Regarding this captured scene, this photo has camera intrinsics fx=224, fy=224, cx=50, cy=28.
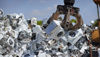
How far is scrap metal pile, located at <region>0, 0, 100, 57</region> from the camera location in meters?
12.2

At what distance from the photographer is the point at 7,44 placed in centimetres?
1295

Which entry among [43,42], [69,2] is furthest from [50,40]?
[69,2]

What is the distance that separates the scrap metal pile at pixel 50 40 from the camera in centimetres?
1220

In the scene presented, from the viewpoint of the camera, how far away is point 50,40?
500 inches

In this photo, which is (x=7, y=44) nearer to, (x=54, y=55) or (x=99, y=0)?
(x=54, y=55)

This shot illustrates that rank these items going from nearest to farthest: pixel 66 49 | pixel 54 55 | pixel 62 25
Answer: pixel 54 55 < pixel 66 49 < pixel 62 25

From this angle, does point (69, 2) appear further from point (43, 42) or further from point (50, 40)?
point (43, 42)

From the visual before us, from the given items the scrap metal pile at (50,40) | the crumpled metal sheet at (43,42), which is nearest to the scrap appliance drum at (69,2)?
the scrap metal pile at (50,40)

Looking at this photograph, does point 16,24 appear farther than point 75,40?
Yes

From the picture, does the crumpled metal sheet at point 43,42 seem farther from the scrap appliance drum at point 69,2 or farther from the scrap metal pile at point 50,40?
the scrap appliance drum at point 69,2

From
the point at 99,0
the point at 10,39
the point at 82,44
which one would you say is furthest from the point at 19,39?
the point at 99,0

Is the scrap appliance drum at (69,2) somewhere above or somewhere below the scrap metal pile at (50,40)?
above

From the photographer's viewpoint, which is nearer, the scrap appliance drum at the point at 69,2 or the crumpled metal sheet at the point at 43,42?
the crumpled metal sheet at the point at 43,42

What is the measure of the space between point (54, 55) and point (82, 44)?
7.45 feet
